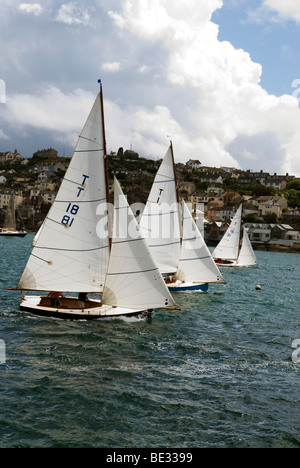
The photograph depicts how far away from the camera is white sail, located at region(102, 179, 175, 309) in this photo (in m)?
22.8

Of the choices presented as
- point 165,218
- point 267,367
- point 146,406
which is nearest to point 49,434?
point 146,406

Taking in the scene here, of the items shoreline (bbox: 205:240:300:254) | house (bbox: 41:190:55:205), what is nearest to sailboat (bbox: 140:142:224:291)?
shoreline (bbox: 205:240:300:254)

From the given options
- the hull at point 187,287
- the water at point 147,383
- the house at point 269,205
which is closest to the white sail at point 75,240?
the water at point 147,383

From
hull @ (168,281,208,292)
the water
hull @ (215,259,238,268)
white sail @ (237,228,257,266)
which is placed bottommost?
the water

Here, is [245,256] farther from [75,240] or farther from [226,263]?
[75,240]

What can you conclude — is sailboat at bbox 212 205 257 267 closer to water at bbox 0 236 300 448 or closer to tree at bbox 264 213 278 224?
water at bbox 0 236 300 448

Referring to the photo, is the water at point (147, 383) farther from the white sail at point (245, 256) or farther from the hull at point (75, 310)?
the white sail at point (245, 256)

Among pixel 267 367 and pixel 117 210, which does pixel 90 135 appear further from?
pixel 267 367

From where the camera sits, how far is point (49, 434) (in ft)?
38.5

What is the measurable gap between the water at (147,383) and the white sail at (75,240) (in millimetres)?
2165

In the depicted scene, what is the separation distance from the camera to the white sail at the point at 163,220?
114 feet

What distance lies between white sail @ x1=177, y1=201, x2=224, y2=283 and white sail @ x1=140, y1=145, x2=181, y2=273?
107 cm

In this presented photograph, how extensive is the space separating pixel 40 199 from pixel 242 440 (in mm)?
176846

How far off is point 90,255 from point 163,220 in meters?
12.3
